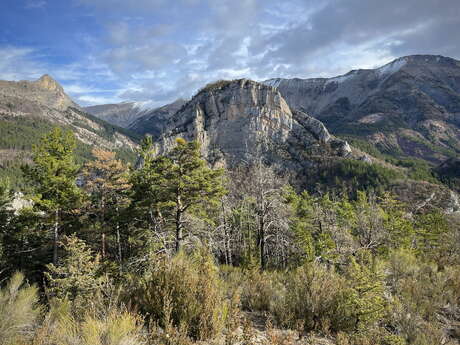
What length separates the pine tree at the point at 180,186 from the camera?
1415 cm

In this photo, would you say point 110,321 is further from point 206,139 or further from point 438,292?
point 206,139

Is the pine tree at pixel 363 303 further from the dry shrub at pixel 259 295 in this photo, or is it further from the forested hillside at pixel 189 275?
the dry shrub at pixel 259 295

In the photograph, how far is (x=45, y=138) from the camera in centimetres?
1591

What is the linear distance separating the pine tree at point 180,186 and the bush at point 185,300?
9552 millimetres

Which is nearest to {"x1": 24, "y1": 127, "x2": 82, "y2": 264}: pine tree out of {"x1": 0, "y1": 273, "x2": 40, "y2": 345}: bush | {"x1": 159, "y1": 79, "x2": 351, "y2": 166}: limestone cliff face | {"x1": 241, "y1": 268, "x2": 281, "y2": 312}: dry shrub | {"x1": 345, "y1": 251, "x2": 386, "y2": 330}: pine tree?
{"x1": 0, "y1": 273, "x2": 40, "y2": 345}: bush

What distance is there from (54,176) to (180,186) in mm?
8007

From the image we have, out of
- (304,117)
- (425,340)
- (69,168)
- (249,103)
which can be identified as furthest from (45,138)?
(304,117)

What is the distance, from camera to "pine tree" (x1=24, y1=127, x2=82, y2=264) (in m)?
15.5

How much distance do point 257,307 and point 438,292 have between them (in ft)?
18.0

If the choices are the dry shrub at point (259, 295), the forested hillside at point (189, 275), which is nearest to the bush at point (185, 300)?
the forested hillside at point (189, 275)

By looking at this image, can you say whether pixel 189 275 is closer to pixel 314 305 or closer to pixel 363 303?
pixel 314 305

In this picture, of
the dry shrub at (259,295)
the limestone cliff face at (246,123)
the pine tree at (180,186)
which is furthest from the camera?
the limestone cliff face at (246,123)

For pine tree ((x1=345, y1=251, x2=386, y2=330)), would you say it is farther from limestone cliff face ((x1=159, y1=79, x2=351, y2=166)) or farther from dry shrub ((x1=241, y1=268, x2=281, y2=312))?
limestone cliff face ((x1=159, y1=79, x2=351, y2=166))

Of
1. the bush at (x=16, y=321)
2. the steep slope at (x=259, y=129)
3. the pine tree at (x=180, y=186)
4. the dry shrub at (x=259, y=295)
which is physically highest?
the steep slope at (x=259, y=129)
